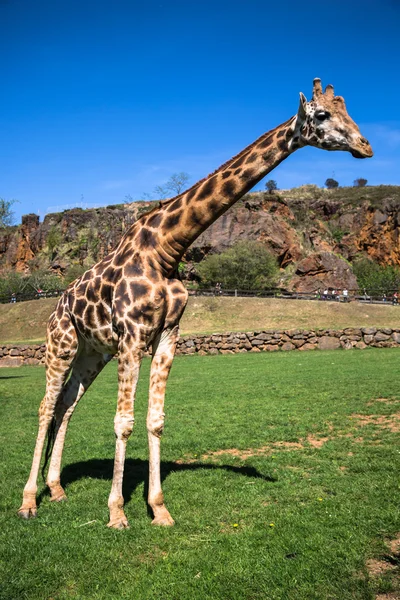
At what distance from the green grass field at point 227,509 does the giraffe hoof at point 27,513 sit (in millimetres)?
86

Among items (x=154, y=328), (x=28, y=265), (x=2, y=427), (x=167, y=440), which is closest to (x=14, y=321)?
(x=2, y=427)

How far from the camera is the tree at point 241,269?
58656 millimetres

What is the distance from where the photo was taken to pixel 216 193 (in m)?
5.79

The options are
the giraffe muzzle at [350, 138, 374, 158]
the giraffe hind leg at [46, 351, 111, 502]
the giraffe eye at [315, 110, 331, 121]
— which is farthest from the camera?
the giraffe hind leg at [46, 351, 111, 502]

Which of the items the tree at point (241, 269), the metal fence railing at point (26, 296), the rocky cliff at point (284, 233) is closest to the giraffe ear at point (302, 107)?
the metal fence railing at point (26, 296)

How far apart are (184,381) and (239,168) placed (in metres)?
12.6

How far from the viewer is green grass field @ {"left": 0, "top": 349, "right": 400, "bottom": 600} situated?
4070 mm

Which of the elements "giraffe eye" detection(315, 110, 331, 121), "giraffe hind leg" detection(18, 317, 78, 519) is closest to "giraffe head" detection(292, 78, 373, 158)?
"giraffe eye" detection(315, 110, 331, 121)

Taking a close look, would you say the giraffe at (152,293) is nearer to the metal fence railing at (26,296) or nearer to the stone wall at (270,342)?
the stone wall at (270,342)

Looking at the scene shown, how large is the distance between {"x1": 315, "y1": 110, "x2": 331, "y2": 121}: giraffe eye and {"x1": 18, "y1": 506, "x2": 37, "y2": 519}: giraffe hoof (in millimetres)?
5502

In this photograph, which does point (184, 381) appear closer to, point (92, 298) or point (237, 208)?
point (92, 298)

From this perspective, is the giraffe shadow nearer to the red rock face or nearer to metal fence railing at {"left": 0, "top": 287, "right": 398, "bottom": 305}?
metal fence railing at {"left": 0, "top": 287, "right": 398, "bottom": 305}

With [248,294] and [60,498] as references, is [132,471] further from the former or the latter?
[248,294]

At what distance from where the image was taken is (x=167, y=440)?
9070 mm
